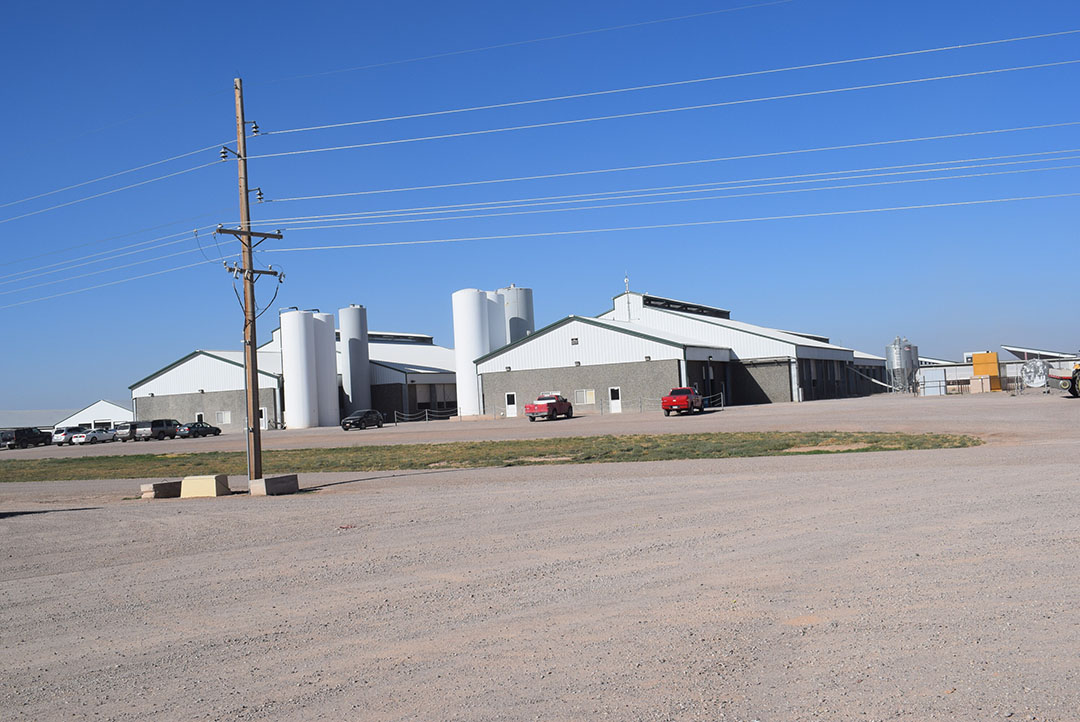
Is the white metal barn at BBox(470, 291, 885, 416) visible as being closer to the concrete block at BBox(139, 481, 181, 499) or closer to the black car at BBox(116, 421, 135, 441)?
the black car at BBox(116, 421, 135, 441)

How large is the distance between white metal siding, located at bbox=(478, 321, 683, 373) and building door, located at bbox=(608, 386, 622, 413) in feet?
6.21

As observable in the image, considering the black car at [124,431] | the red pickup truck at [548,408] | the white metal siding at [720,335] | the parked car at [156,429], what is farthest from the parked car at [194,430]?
the white metal siding at [720,335]

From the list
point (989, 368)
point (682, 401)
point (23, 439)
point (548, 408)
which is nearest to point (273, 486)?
point (682, 401)

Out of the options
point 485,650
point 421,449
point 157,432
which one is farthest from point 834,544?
point 157,432

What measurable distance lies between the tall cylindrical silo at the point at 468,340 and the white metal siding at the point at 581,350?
2920 millimetres

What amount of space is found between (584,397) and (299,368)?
22.6 metres

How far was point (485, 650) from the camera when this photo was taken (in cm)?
711

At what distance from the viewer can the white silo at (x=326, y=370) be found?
7494 cm

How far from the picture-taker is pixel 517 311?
7862cm

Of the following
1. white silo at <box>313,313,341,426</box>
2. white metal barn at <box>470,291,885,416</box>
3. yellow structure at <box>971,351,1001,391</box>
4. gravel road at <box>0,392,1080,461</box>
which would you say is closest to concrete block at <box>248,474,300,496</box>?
gravel road at <box>0,392,1080,461</box>

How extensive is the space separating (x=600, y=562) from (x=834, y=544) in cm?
275

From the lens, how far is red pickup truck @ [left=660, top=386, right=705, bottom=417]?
55.5 m

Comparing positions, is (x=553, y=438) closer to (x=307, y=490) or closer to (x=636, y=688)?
(x=307, y=490)

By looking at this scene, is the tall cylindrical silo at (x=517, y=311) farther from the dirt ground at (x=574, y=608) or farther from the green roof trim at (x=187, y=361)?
the dirt ground at (x=574, y=608)
